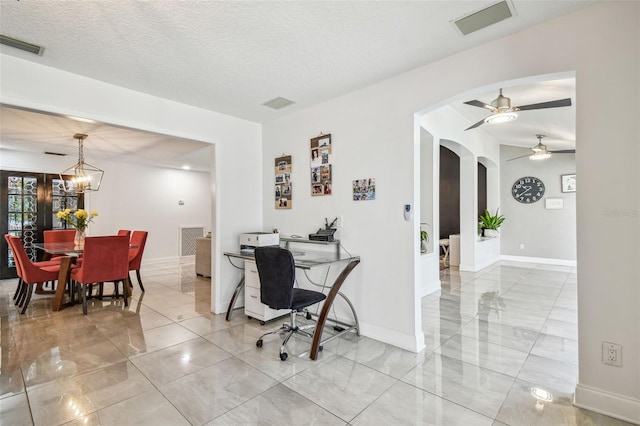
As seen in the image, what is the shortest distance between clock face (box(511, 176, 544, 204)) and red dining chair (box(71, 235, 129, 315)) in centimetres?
872

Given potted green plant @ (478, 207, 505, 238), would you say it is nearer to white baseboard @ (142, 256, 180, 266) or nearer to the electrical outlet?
the electrical outlet

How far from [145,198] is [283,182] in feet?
16.5

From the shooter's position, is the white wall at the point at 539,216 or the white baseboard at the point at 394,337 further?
the white wall at the point at 539,216

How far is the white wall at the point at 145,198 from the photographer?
6.23 m

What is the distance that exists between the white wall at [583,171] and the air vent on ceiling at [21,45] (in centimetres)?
281

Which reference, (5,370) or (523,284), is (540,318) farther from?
(5,370)

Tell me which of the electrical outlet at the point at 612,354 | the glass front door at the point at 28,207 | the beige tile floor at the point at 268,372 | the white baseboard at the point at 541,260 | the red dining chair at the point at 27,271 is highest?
the glass front door at the point at 28,207

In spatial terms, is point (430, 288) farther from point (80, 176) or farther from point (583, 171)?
point (80, 176)

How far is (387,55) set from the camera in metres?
2.44

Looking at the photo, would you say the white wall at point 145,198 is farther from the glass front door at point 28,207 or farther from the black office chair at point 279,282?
the black office chair at point 279,282

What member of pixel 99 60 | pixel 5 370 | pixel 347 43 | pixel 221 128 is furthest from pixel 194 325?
pixel 347 43

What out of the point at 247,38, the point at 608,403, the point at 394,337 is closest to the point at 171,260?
the point at 394,337

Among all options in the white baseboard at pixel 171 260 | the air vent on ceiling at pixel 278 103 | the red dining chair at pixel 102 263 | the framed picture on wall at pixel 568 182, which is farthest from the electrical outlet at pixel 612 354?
the white baseboard at pixel 171 260

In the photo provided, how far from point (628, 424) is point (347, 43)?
3.06 m
